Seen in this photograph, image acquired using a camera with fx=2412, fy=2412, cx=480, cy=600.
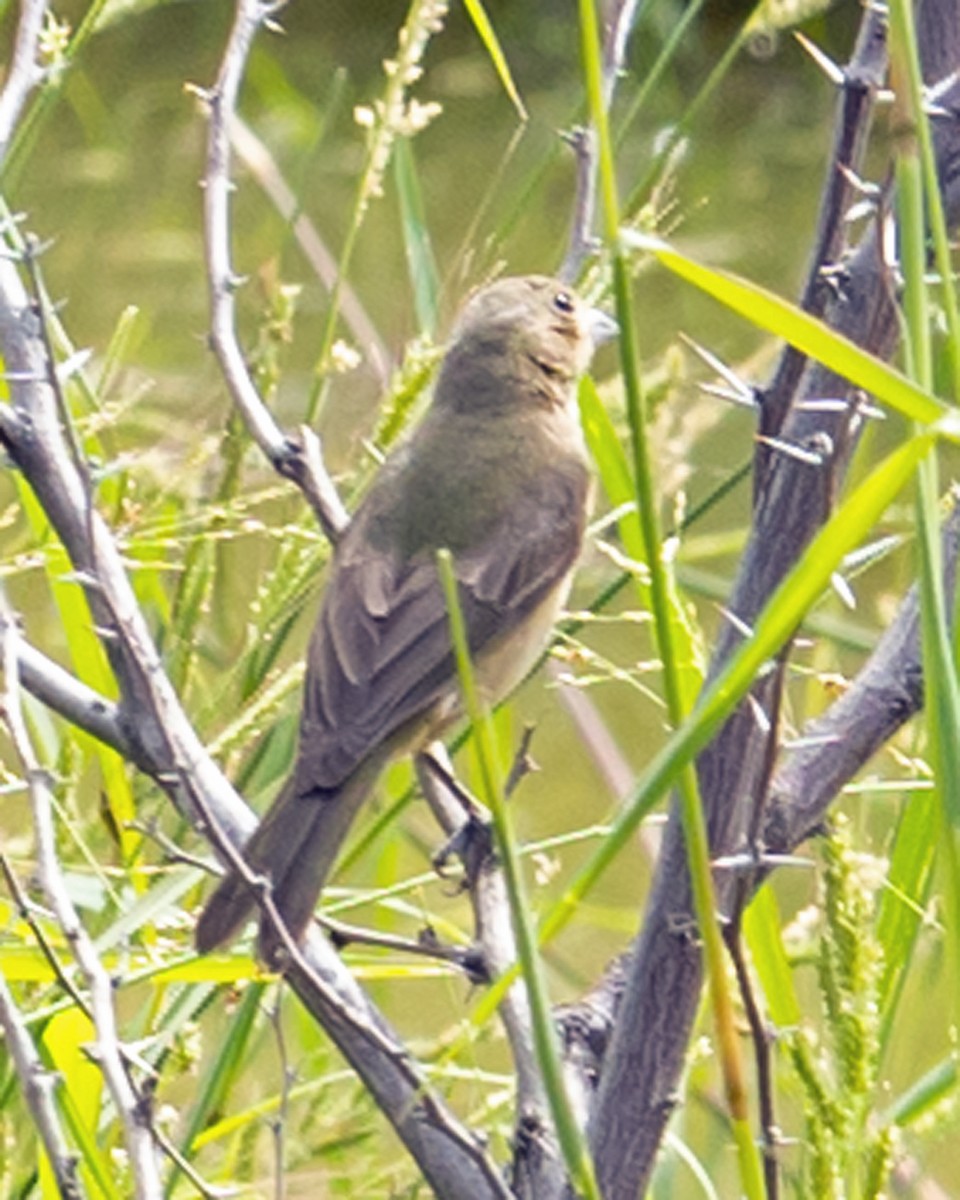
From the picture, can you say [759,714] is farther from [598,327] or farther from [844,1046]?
[598,327]

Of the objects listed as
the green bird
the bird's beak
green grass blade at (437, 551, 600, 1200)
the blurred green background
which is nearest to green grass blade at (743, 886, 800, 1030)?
the blurred green background

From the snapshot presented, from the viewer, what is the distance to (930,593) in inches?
28.7

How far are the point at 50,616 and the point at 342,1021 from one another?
260 cm

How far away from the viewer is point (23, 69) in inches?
53.2

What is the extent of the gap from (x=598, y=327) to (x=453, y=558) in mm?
270

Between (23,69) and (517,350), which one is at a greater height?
(23,69)

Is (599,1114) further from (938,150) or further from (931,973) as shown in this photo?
(931,973)

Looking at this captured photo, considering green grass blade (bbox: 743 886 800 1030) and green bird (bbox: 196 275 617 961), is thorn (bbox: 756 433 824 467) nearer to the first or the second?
green grass blade (bbox: 743 886 800 1030)

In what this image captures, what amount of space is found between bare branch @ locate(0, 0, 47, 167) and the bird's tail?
1.37ft

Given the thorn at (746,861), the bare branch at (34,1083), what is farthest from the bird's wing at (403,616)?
the thorn at (746,861)

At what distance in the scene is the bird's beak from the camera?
1975mm

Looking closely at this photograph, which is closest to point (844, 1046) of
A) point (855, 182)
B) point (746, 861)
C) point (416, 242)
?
point (746, 861)

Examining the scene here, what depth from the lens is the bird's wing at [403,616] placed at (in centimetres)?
167

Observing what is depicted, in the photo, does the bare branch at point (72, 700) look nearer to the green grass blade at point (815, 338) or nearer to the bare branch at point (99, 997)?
the bare branch at point (99, 997)
